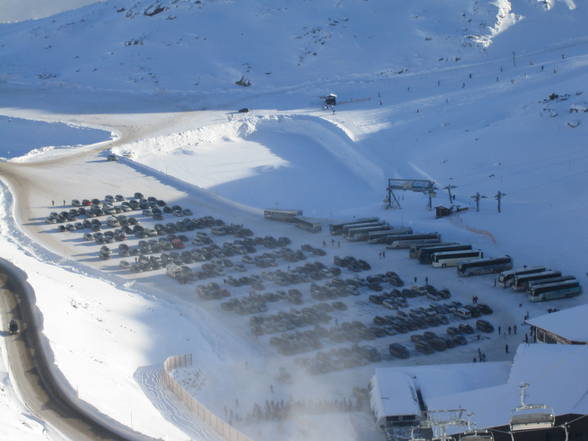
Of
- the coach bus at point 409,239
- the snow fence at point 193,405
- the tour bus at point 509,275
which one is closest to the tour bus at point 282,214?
the coach bus at point 409,239

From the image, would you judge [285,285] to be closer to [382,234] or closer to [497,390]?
[382,234]

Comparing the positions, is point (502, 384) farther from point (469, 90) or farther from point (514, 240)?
point (469, 90)

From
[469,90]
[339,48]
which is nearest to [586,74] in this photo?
[469,90]

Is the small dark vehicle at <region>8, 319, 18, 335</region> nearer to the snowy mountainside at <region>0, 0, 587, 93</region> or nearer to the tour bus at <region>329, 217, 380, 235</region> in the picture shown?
the tour bus at <region>329, 217, 380, 235</region>

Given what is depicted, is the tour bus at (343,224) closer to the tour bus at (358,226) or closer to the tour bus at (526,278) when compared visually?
the tour bus at (358,226)

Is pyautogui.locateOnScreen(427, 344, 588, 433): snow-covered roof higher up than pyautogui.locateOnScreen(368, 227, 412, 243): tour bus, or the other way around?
pyautogui.locateOnScreen(368, 227, 412, 243): tour bus

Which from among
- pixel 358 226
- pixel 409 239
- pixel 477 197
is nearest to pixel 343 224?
pixel 358 226

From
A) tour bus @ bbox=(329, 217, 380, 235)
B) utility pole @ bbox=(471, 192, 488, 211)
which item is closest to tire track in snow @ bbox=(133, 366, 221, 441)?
tour bus @ bbox=(329, 217, 380, 235)
